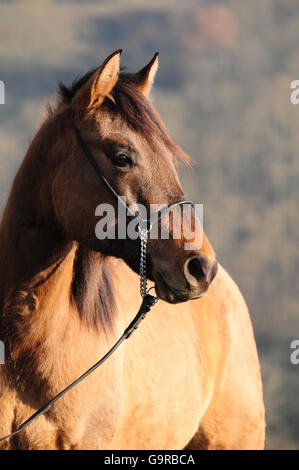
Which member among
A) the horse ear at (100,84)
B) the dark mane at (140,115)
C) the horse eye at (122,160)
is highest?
the horse ear at (100,84)

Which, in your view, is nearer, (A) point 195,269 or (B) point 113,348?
(A) point 195,269

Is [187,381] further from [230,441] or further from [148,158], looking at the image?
[148,158]

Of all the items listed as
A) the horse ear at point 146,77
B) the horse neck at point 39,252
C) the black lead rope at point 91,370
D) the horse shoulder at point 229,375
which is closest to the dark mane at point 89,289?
the horse neck at point 39,252

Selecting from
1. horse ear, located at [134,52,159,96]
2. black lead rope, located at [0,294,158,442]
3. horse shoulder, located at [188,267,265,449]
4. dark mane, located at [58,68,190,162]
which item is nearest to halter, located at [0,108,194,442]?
black lead rope, located at [0,294,158,442]

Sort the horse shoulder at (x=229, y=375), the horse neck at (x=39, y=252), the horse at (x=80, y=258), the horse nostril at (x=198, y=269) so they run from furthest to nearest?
the horse shoulder at (x=229, y=375), the horse neck at (x=39, y=252), the horse at (x=80, y=258), the horse nostril at (x=198, y=269)

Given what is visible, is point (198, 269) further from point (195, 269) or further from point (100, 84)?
point (100, 84)

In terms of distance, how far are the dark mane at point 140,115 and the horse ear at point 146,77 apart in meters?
0.14

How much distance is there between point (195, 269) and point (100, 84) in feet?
2.86

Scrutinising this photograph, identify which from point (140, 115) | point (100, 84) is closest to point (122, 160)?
point (140, 115)

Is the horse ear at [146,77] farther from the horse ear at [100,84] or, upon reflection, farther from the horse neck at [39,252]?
the horse neck at [39,252]

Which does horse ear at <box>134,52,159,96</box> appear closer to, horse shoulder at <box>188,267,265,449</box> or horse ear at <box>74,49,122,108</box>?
horse ear at <box>74,49,122,108</box>

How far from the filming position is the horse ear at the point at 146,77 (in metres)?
3.13

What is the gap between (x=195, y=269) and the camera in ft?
8.61
